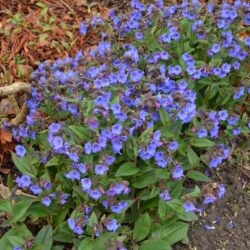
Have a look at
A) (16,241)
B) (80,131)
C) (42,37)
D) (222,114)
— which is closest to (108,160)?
(80,131)

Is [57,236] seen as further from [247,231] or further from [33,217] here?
[247,231]

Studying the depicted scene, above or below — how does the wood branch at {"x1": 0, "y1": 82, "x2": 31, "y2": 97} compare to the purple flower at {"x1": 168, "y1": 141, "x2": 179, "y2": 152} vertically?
below

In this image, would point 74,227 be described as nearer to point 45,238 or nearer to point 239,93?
point 45,238

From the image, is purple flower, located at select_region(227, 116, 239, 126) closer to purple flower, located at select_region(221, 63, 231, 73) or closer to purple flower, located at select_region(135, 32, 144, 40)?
purple flower, located at select_region(221, 63, 231, 73)

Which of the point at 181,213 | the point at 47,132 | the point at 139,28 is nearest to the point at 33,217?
the point at 47,132

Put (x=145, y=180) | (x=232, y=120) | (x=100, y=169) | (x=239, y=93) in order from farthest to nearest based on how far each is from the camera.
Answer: (x=239, y=93)
(x=232, y=120)
(x=145, y=180)
(x=100, y=169)

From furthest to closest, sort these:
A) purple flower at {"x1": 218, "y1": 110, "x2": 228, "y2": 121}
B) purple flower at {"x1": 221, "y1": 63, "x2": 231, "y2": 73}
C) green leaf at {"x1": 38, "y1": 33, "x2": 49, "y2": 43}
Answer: green leaf at {"x1": 38, "y1": 33, "x2": 49, "y2": 43}
purple flower at {"x1": 221, "y1": 63, "x2": 231, "y2": 73}
purple flower at {"x1": 218, "y1": 110, "x2": 228, "y2": 121}

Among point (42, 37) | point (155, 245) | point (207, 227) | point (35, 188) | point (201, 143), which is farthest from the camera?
point (42, 37)

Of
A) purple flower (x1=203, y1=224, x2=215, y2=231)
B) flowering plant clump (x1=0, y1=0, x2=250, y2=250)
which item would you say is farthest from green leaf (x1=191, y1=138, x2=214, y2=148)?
purple flower (x1=203, y1=224, x2=215, y2=231)
